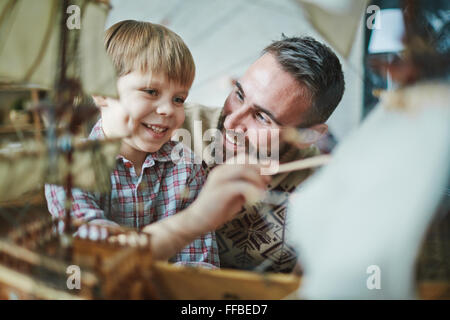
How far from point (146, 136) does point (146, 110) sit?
0.13 feet

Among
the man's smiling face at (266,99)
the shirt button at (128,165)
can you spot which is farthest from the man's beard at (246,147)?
the shirt button at (128,165)

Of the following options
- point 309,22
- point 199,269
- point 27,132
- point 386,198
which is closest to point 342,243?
point 386,198

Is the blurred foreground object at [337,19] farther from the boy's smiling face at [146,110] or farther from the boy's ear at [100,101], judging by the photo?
the boy's ear at [100,101]

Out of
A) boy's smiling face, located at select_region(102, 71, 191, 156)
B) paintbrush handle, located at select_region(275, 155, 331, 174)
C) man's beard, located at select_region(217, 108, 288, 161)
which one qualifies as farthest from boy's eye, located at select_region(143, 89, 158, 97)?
paintbrush handle, located at select_region(275, 155, 331, 174)

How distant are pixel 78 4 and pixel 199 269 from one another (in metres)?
0.44

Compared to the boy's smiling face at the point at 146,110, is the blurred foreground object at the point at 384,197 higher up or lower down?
lower down

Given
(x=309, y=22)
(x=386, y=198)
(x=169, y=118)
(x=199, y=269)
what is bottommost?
(x=199, y=269)

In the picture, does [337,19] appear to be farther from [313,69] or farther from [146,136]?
[146,136]

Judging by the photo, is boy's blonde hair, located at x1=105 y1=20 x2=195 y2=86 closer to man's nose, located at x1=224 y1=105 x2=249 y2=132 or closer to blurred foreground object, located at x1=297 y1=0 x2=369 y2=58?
man's nose, located at x1=224 y1=105 x2=249 y2=132

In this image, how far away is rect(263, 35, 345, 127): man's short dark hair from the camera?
1.89 feet

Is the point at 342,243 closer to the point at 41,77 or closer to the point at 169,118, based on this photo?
the point at 169,118

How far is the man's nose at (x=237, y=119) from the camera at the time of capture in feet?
1.92

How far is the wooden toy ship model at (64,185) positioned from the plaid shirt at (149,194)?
16 mm

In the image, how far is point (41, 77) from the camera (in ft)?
1.98
